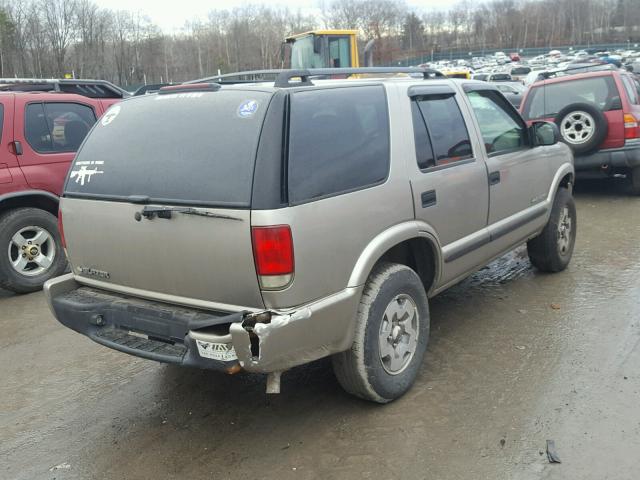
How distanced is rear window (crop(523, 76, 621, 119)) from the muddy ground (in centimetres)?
460

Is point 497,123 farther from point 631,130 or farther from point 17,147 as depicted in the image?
point 631,130

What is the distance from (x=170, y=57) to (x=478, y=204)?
324ft

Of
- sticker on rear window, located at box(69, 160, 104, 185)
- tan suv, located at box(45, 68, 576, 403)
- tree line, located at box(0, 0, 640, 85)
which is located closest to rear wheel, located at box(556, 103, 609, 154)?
tan suv, located at box(45, 68, 576, 403)

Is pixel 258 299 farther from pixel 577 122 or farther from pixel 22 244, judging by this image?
pixel 577 122

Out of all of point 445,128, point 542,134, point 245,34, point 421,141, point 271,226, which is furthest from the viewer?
point 245,34

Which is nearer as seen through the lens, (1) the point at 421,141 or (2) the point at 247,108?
(2) the point at 247,108

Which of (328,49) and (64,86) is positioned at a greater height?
(328,49)

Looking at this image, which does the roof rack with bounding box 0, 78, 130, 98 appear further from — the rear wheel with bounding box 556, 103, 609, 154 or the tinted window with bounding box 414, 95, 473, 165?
the rear wheel with bounding box 556, 103, 609, 154

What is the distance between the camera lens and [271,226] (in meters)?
2.80

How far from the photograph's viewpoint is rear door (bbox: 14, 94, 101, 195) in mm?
6137

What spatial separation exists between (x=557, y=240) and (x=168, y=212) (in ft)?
12.8

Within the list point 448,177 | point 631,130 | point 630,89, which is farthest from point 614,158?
point 448,177

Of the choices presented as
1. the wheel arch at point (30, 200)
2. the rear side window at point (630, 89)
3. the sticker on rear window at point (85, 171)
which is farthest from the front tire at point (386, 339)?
the rear side window at point (630, 89)

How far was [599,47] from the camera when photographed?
8219 centimetres
